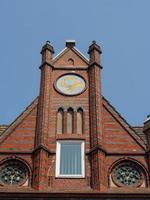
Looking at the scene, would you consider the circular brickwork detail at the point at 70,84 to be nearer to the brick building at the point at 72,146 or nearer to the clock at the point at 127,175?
the brick building at the point at 72,146

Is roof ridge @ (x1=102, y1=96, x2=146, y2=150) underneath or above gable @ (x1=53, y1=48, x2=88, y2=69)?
underneath

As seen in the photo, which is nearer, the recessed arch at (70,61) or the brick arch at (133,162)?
the brick arch at (133,162)

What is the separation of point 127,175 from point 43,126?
161 inches

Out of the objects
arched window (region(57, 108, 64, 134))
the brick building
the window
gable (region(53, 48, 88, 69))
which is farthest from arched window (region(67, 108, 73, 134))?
gable (region(53, 48, 88, 69))

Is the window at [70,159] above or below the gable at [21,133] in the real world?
below

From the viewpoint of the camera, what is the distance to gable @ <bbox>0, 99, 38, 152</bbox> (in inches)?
845

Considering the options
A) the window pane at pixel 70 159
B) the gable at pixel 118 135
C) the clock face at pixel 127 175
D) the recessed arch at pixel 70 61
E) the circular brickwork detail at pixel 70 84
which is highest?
the recessed arch at pixel 70 61

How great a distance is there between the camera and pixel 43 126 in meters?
22.0

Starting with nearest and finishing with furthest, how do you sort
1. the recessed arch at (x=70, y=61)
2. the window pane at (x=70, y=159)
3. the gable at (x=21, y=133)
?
1. the window pane at (x=70, y=159)
2. the gable at (x=21, y=133)
3. the recessed arch at (x=70, y=61)

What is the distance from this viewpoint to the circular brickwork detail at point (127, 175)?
66.7 feet

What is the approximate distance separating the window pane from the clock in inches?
58.9

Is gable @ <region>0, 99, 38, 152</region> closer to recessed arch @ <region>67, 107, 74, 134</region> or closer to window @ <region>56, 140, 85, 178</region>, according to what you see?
window @ <region>56, 140, 85, 178</region>

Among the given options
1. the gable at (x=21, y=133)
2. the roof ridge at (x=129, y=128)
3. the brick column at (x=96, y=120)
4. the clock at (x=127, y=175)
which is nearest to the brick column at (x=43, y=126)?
the gable at (x=21, y=133)

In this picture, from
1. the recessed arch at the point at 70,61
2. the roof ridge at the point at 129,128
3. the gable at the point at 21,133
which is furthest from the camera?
the recessed arch at the point at 70,61
